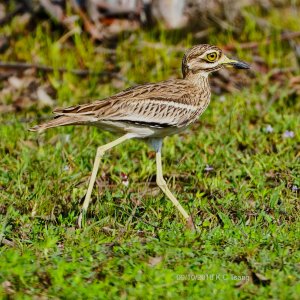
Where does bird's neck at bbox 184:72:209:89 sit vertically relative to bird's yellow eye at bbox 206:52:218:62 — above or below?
below

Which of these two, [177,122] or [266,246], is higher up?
[177,122]

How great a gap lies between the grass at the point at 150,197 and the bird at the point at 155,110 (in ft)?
1.04

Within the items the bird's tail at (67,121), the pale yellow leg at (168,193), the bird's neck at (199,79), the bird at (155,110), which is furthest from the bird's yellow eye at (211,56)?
the bird's tail at (67,121)

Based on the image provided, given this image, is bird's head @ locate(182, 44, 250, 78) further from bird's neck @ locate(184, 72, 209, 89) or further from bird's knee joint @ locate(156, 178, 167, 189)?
bird's knee joint @ locate(156, 178, 167, 189)

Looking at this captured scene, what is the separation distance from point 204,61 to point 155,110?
0.79m

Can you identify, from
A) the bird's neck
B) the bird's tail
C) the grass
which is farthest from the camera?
the bird's neck

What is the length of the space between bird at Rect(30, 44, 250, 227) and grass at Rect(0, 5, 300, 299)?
318 mm

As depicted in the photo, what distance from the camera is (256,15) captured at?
35.3 feet

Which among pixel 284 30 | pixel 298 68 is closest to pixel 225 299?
pixel 298 68

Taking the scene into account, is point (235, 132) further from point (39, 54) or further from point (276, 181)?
point (39, 54)

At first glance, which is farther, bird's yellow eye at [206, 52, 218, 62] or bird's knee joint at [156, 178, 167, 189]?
bird's yellow eye at [206, 52, 218, 62]

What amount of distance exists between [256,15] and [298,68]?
5.42ft

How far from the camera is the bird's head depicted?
666 cm

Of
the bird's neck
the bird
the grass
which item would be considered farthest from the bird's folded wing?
the grass
